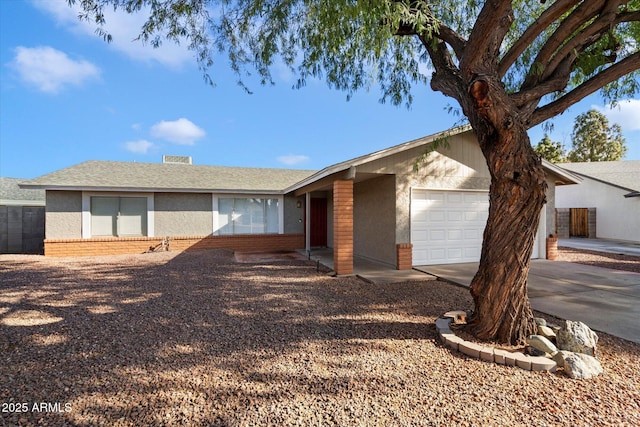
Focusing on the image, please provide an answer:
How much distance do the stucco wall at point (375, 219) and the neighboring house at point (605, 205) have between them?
13.5 metres

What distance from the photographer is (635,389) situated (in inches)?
112

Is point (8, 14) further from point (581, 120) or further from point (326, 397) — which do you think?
point (581, 120)

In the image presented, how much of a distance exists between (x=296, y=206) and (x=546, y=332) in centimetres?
1117

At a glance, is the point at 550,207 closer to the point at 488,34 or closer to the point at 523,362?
the point at 488,34

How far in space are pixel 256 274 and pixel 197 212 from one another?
6230 mm

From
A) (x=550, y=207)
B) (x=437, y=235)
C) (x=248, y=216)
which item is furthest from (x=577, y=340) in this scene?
(x=248, y=216)

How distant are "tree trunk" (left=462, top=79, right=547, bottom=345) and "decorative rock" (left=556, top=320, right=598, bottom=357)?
35cm

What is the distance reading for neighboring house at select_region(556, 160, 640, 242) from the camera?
16.2 m

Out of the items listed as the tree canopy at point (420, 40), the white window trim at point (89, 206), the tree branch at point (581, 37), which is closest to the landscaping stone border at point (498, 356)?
the tree canopy at point (420, 40)

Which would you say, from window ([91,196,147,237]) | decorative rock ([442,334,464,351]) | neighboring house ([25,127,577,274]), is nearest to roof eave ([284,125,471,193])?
neighboring house ([25,127,577,274])

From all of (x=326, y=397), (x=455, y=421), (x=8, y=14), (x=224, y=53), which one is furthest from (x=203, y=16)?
(x=455, y=421)

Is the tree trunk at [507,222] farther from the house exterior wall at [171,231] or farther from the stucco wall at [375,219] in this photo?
the house exterior wall at [171,231]

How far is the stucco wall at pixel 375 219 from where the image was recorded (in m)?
8.77

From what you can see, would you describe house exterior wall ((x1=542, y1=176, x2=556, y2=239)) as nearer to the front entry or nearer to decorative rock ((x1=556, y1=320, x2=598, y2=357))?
decorative rock ((x1=556, y1=320, x2=598, y2=357))
